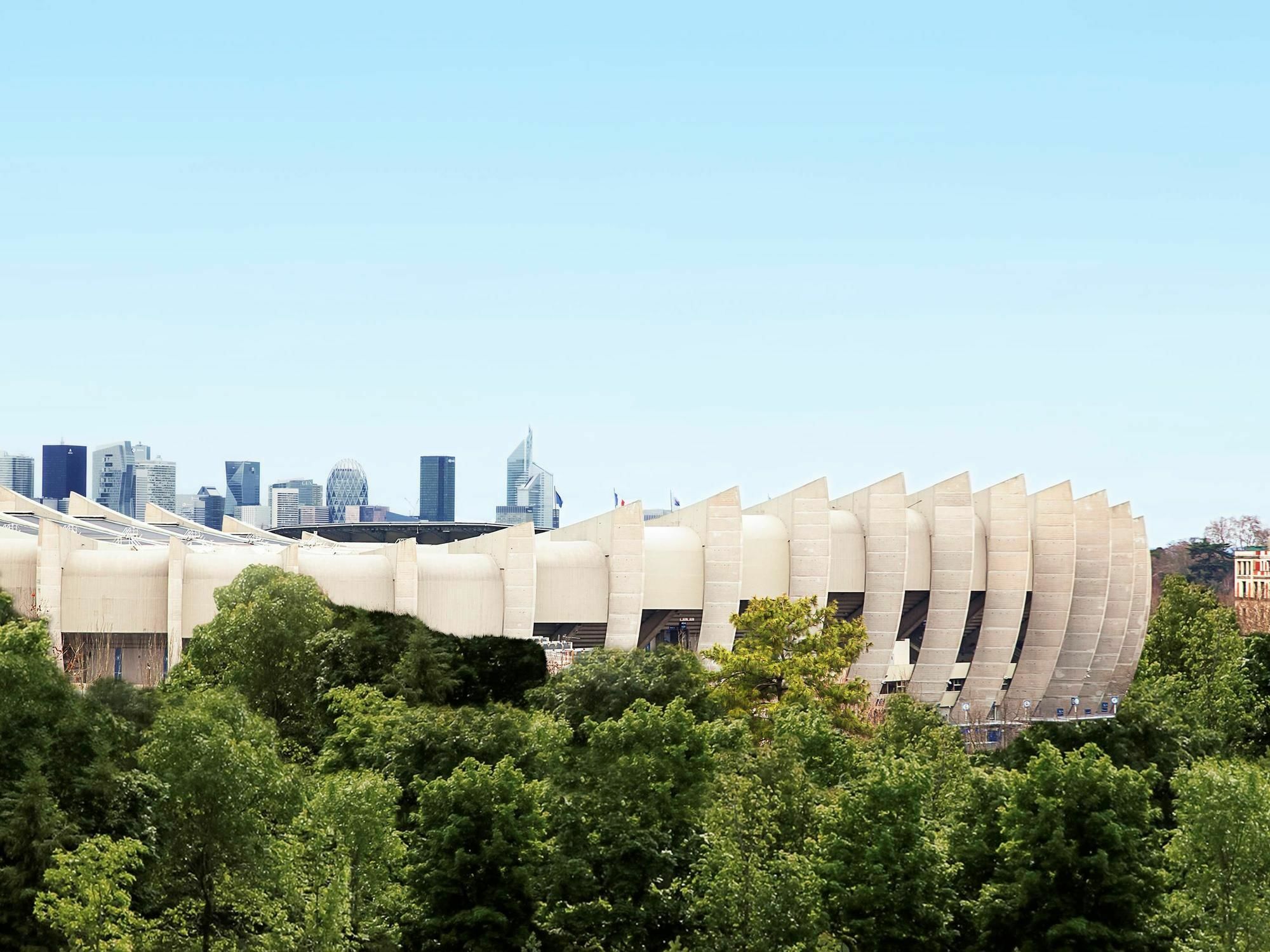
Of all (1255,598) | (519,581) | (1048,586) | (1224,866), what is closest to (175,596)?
(519,581)

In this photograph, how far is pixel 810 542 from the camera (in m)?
93.2

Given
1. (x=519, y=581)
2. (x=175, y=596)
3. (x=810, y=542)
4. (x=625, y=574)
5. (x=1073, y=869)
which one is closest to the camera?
(x=1073, y=869)

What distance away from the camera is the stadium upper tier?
285ft

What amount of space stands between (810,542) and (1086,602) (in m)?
22.9

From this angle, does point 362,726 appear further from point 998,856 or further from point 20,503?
point 20,503

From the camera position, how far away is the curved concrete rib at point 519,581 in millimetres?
88688

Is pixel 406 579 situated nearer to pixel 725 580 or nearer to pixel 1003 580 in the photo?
pixel 725 580

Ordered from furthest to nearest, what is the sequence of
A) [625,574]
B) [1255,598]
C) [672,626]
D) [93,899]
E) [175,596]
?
[1255,598] < [672,626] < [625,574] < [175,596] < [93,899]

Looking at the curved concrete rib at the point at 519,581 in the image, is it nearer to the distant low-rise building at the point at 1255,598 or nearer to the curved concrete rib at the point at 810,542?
the curved concrete rib at the point at 810,542

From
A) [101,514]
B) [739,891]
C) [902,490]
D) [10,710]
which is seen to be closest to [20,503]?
[101,514]


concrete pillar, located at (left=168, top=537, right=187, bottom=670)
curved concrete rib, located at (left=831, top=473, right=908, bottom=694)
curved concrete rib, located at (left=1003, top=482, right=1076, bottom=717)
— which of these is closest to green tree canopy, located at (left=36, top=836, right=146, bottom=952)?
concrete pillar, located at (left=168, top=537, right=187, bottom=670)

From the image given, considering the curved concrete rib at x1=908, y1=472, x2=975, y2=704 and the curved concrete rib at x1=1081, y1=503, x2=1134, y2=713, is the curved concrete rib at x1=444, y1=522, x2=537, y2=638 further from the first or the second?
the curved concrete rib at x1=1081, y1=503, x2=1134, y2=713

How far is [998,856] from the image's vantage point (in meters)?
45.8

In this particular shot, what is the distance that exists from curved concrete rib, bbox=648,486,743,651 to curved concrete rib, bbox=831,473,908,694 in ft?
27.5
